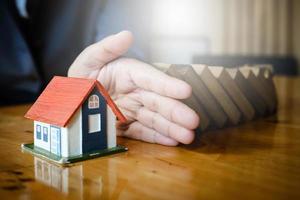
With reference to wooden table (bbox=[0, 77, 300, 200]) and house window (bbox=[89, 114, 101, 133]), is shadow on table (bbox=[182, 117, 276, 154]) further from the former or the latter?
house window (bbox=[89, 114, 101, 133])

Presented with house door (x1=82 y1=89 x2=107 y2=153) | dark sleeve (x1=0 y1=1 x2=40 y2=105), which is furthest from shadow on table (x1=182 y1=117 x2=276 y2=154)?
dark sleeve (x1=0 y1=1 x2=40 y2=105)

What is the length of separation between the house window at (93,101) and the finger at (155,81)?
0.08 m

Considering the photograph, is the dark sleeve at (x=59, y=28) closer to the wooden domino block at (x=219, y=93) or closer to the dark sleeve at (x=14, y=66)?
the dark sleeve at (x=14, y=66)

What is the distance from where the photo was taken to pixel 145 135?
518 millimetres

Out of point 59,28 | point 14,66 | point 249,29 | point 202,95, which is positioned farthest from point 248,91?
point 249,29

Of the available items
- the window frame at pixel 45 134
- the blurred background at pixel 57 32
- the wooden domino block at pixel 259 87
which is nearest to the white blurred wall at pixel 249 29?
the blurred background at pixel 57 32

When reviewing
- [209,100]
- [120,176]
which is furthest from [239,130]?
[120,176]

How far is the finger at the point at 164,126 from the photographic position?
0.47 metres

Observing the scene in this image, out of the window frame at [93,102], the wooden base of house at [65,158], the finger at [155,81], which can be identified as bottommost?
the wooden base of house at [65,158]

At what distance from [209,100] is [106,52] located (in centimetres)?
16

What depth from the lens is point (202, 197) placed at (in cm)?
32

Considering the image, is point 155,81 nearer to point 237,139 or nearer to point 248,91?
point 237,139

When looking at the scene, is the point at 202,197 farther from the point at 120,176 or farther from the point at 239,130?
the point at 239,130

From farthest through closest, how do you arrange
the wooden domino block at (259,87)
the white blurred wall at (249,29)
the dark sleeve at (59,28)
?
the white blurred wall at (249,29)
the dark sleeve at (59,28)
the wooden domino block at (259,87)
